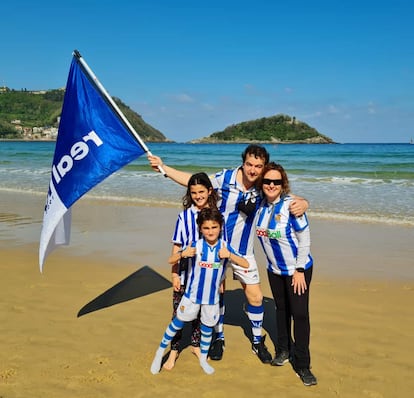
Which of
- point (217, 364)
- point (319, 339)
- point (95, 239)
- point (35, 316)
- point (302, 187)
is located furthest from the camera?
point (302, 187)

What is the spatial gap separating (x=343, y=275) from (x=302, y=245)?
311 centimetres

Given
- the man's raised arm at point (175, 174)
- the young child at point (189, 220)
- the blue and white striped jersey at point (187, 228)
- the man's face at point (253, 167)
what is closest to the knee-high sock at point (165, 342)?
the young child at point (189, 220)

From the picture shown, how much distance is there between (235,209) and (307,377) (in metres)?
1.46

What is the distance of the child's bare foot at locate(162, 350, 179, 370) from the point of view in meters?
3.85

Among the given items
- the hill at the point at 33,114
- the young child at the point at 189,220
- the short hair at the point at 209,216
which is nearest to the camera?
the short hair at the point at 209,216

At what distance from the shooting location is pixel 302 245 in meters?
3.59

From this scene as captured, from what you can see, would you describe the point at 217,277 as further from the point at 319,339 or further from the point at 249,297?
the point at 319,339

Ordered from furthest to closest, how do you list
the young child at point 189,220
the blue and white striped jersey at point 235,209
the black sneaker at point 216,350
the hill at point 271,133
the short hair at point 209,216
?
the hill at point 271,133, the black sneaker at point 216,350, the blue and white striped jersey at point 235,209, the young child at point 189,220, the short hair at point 209,216

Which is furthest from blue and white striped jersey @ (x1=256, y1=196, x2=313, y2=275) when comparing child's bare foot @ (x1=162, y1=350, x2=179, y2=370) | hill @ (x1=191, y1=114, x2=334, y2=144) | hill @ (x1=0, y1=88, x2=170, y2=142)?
hill @ (x1=191, y1=114, x2=334, y2=144)

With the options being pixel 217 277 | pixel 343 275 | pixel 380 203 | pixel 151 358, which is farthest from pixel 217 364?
pixel 380 203

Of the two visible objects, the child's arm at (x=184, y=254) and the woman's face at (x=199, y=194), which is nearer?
the child's arm at (x=184, y=254)

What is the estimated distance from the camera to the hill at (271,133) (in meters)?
122

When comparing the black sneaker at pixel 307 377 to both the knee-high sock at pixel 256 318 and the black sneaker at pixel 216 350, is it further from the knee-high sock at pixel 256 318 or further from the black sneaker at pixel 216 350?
the black sneaker at pixel 216 350

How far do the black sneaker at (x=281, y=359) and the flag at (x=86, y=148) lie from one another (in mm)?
2255
